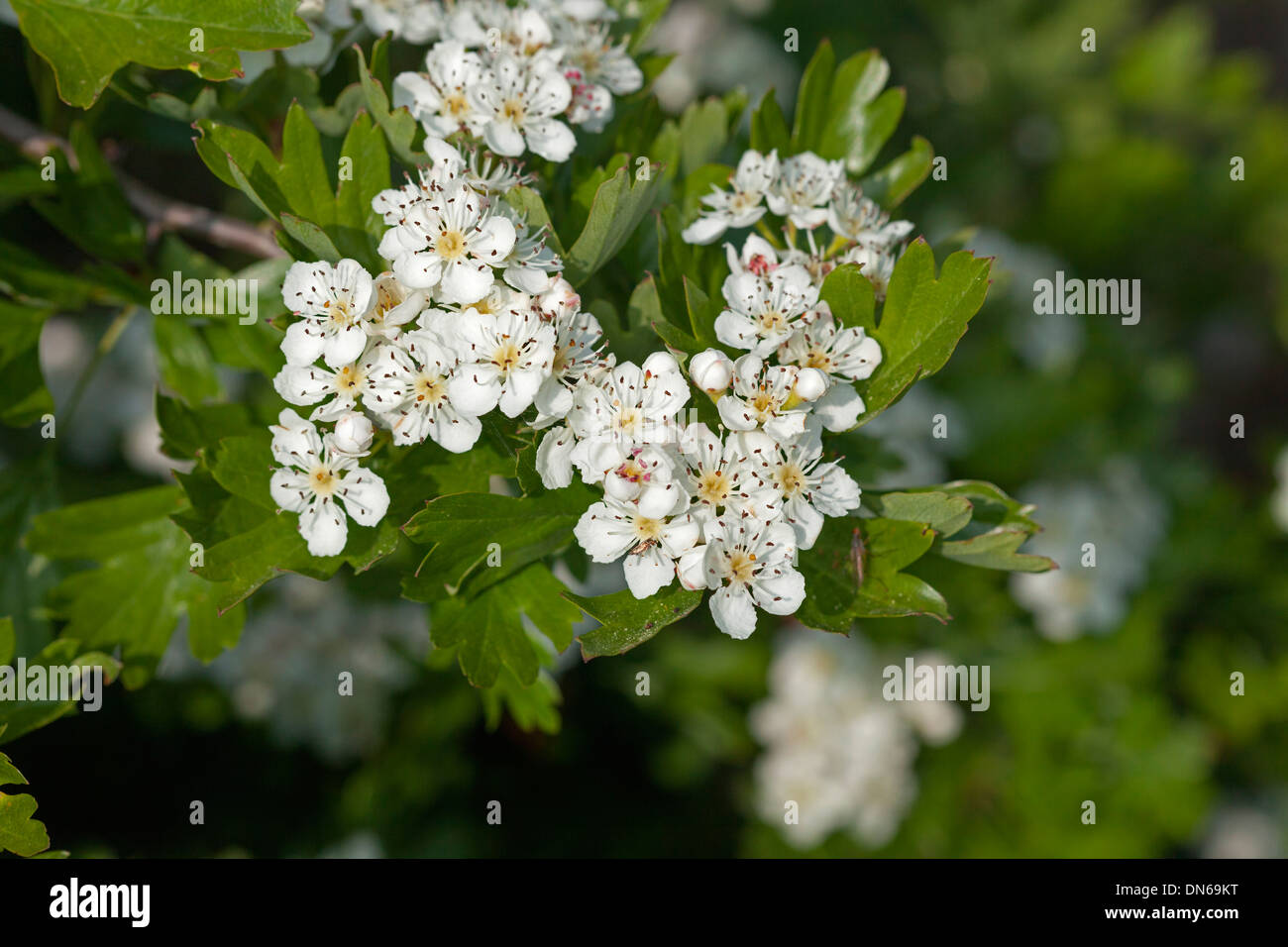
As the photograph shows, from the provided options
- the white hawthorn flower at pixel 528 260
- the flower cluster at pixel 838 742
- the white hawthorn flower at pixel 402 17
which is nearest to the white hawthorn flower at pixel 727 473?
the white hawthorn flower at pixel 528 260

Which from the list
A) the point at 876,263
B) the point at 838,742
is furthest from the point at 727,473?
the point at 838,742

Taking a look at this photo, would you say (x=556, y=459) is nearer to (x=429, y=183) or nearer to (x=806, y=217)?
(x=429, y=183)

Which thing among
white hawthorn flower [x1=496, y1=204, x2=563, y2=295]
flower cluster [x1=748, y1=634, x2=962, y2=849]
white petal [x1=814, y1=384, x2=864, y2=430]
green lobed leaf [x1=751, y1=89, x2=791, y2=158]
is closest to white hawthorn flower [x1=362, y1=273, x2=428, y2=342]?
white hawthorn flower [x1=496, y1=204, x2=563, y2=295]

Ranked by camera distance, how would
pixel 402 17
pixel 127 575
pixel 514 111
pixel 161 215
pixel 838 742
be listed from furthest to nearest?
pixel 838 742
pixel 161 215
pixel 127 575
pixel 402 17
pixel 514 111

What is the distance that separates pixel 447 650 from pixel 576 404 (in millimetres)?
374

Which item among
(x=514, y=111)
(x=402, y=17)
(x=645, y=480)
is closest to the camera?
(x=645, y=480)

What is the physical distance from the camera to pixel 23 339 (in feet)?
4.75

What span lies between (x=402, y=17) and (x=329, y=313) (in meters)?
0.52

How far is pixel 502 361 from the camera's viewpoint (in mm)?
1016

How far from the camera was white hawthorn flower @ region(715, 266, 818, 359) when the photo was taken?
1077mm

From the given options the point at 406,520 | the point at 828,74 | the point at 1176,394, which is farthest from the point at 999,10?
the point at 406,520

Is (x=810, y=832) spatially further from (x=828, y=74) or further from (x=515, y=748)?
(x=828, y=74)

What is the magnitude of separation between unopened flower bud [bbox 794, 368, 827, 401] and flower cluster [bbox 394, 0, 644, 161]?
1.37ft
